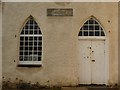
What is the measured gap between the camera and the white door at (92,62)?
17734 mm

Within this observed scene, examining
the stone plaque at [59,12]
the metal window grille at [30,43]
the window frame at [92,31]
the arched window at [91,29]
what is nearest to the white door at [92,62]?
the window frame at [92,31]

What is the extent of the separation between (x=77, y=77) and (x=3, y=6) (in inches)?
205

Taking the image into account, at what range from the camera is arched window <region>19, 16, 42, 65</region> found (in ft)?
57.8

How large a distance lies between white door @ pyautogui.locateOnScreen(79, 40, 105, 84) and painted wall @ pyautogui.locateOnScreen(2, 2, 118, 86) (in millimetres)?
477

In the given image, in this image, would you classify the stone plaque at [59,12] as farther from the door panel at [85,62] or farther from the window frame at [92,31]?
the door panel at [85,62]

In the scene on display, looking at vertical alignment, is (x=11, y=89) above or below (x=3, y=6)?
below

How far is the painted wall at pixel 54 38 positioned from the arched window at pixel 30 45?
1.09ft

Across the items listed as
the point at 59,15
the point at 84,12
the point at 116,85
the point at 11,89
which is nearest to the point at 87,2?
the point at 84,12

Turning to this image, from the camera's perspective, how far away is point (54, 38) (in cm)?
1738

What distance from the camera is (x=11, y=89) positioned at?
55.5ft

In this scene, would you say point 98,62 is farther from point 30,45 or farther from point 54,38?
point 30,45

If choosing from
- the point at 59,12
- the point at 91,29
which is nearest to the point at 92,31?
the point at 91,29

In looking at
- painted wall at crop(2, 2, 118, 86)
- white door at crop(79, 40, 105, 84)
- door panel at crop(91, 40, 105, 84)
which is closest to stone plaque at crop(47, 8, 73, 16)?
painted wall at crop(2, 2, 118, 86)

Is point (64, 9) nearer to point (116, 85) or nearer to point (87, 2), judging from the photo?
point (87, 2)
